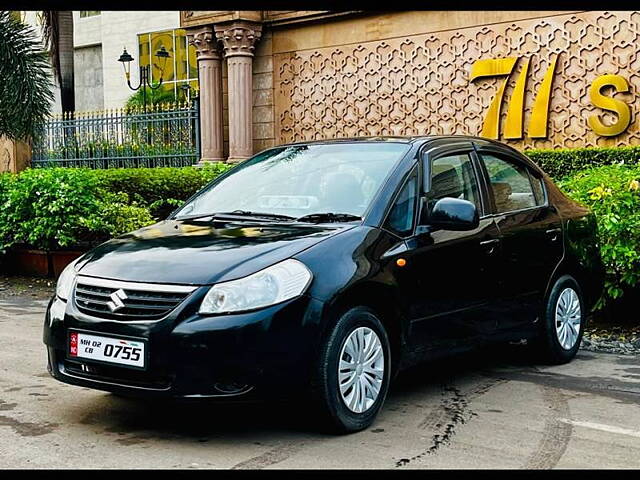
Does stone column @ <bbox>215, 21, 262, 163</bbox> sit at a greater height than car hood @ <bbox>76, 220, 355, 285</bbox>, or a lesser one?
greater

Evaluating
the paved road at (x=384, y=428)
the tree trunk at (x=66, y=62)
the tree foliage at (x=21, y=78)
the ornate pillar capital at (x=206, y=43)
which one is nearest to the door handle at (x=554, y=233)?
the paved road at (x=384, y=428)

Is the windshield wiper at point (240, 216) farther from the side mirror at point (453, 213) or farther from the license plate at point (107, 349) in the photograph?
the license plate at point (107, 349)

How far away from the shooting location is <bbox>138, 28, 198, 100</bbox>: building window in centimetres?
3859

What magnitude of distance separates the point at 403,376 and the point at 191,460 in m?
2.43

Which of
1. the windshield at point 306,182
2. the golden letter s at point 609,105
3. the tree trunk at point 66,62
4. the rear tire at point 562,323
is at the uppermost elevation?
the tree trunk at point 66,62

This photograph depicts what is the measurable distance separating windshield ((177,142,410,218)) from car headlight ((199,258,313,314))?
859 millimetres

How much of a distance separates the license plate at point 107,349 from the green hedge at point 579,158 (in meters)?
8.84

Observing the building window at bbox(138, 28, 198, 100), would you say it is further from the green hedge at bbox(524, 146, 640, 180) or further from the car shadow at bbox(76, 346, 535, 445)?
the car shadow at bbox(76, 346, 535, 445)

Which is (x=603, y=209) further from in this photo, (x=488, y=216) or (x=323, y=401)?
(x=323, y=401)

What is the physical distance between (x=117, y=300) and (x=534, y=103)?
10.6 m

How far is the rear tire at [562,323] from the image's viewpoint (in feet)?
23.2

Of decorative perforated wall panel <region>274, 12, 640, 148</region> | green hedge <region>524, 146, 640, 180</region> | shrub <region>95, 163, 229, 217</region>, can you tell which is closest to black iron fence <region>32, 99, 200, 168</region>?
decorative perforated wall panel <region>274, 12, 640, 148</region>

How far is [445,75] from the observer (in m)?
15.6
